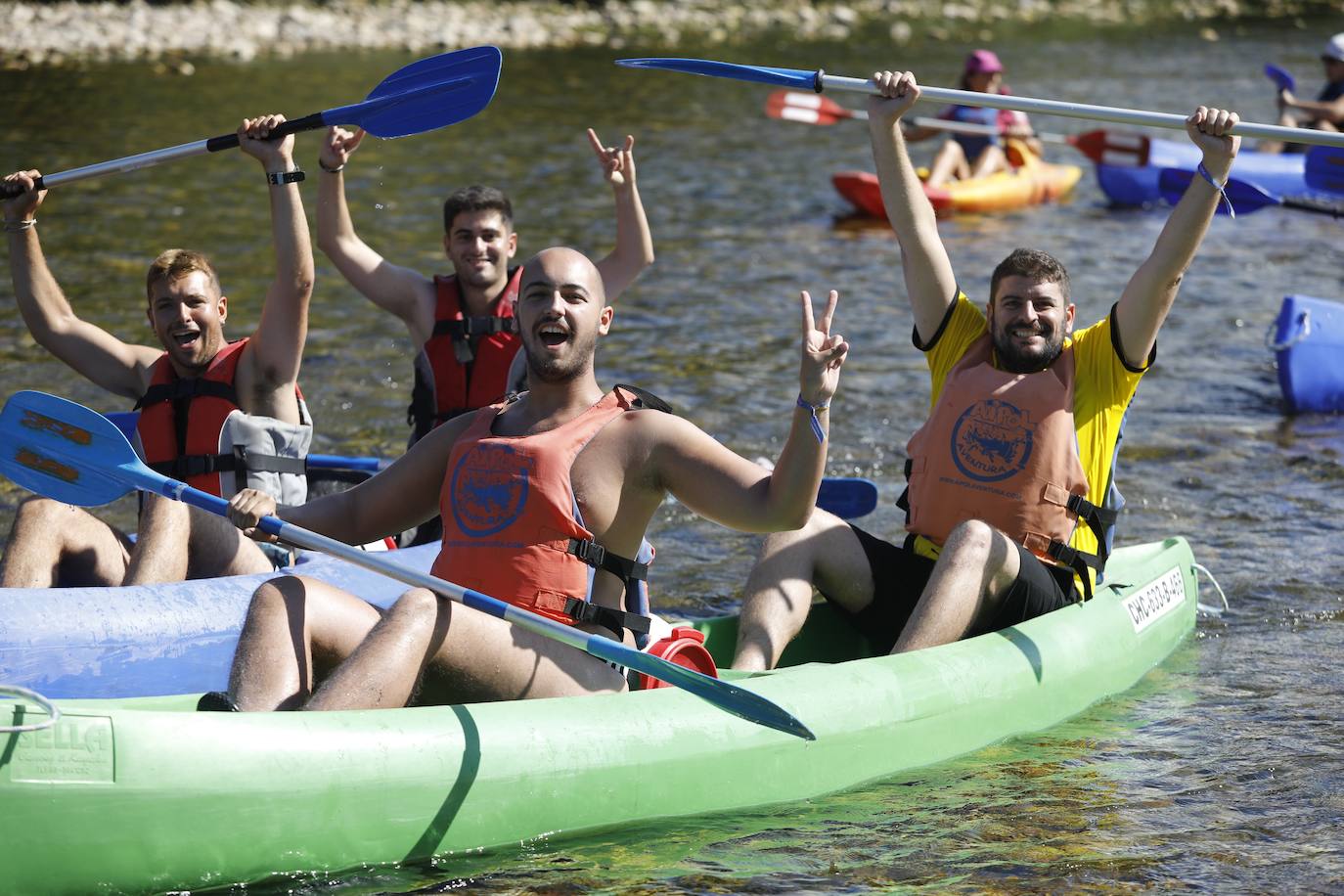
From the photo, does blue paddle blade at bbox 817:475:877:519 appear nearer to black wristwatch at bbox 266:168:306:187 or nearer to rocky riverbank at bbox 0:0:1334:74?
black wristwatch at bbox 266:168:306:187

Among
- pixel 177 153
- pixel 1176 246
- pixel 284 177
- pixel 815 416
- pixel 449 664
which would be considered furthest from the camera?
pixel 177 153

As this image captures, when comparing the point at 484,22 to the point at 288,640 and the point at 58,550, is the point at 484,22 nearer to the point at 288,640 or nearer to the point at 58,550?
the point at 58,550

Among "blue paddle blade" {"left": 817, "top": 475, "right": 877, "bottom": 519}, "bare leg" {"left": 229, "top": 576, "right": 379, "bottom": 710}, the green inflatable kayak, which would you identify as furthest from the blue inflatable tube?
"bare leg" {"left": 229, "top": 576, "right": 379, "bottom": 710}

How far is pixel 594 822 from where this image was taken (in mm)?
3443

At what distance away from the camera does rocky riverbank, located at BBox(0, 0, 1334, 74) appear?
2067cm

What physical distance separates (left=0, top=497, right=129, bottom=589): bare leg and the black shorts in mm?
1914

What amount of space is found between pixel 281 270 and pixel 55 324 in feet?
3.06

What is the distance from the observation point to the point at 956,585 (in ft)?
13.3

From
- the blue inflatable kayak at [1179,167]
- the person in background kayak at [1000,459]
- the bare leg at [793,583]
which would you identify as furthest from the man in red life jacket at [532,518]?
the blue inflatable kayak at [1179,167]

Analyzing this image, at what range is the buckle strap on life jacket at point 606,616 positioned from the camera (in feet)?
11.3

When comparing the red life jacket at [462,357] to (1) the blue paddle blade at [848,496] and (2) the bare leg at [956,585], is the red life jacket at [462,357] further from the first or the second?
(2) the bare leg at [956,585]

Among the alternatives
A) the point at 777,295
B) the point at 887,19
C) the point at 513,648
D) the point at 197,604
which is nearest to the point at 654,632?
the point at 513,648

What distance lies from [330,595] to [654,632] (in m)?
0.78

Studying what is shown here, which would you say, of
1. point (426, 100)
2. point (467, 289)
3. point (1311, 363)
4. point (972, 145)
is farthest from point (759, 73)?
point (972, 145)
